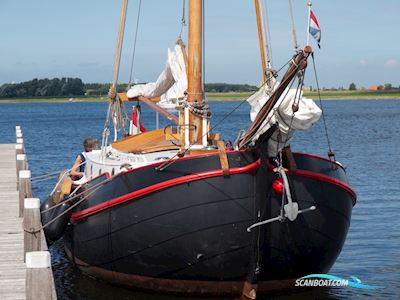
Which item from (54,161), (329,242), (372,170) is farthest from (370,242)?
(54,161)

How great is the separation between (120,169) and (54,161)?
27698 millimetres

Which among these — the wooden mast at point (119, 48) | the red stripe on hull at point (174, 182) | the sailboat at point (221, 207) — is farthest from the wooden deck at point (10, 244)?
the wooden mast at point (119, 48)

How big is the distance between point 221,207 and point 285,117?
1679mm

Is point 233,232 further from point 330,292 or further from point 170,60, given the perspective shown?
point 170,60

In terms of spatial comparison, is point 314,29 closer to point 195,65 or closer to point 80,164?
point 195,65

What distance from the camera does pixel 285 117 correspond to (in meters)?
12.1

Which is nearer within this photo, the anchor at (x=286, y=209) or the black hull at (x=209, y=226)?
the anchor at (x=286, y=209)

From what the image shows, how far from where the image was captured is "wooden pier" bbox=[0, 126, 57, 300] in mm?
9156

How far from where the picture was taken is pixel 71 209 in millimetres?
14945

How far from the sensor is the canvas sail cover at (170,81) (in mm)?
15891

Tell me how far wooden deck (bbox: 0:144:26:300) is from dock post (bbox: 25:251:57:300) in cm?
192

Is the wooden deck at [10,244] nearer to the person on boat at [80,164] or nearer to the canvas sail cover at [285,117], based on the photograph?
the person on boat at [80,164]

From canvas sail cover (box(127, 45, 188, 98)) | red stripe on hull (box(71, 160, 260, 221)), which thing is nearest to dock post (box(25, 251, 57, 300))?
red stripe on hull (box(71, 160, 260, 221))

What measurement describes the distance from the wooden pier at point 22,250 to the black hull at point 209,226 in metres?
1.36
